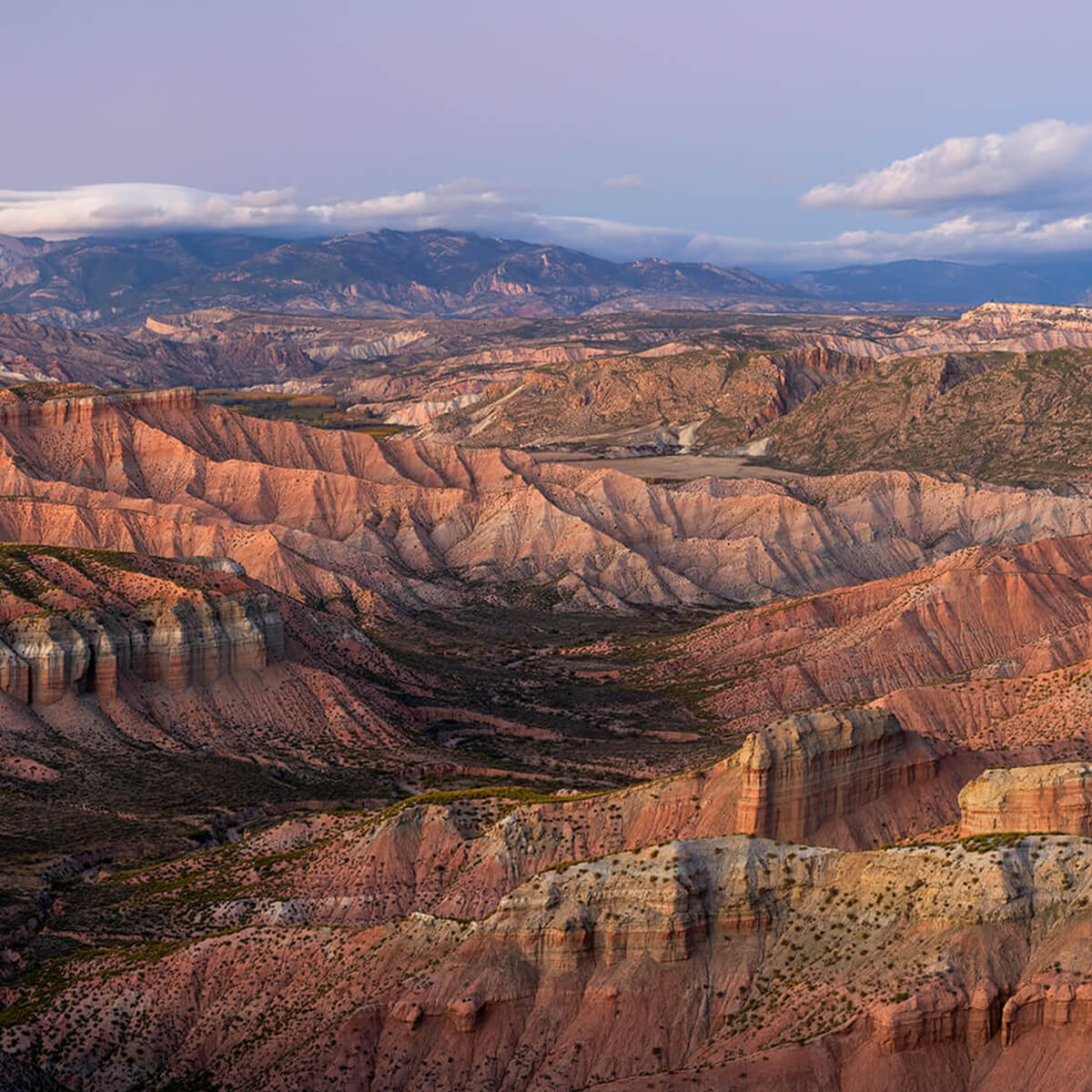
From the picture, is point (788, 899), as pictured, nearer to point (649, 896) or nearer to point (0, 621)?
point (649, 896)

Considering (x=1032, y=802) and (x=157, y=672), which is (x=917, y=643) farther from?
(x=1032, y=802)

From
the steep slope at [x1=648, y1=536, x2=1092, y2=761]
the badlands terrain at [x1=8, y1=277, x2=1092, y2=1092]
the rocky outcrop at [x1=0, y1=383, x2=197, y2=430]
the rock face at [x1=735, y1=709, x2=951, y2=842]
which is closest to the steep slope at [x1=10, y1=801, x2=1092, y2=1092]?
the badlands terrain at [x1=8, y1=277, x2=1092, y2=1092]

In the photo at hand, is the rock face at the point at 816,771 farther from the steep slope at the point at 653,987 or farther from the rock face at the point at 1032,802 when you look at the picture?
the steep slope at the point at 653,987

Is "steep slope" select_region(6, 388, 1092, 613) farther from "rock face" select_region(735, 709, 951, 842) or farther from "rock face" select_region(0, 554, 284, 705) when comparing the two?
"rock face" select_region(735, 709, 951, 842)

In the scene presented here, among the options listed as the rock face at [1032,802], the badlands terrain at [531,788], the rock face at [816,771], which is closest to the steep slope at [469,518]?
the badlands terrain at [531,788]

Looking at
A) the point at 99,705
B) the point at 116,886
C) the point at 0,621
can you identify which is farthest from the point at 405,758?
the point at 116,886

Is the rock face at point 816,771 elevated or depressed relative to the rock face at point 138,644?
elevated
